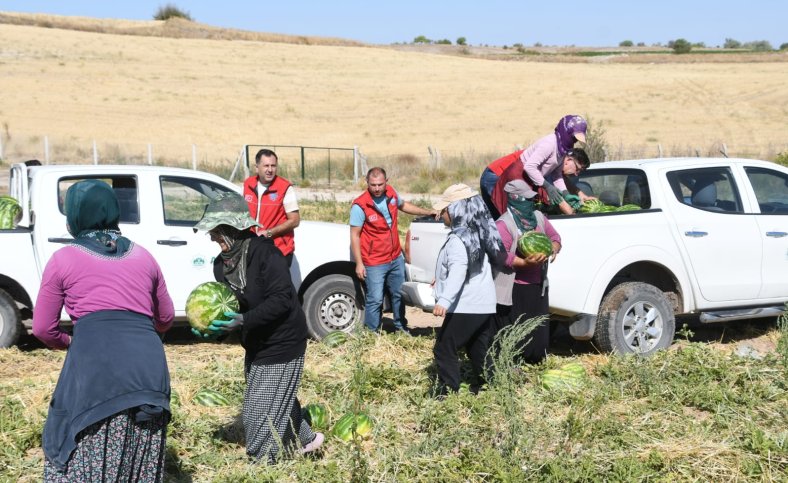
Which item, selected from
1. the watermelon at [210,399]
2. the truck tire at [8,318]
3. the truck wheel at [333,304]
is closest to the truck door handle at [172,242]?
the truck wheel at [333,304]

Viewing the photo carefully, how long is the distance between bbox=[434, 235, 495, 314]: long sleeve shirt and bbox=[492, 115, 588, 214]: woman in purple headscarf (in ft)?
4.97

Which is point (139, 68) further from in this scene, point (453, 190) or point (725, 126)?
point (453, 190)

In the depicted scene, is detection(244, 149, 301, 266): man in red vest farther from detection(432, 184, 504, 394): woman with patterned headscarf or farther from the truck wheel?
detection(432, 184, 504, 394): woman with patterned headscarf

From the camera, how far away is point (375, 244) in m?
8.17

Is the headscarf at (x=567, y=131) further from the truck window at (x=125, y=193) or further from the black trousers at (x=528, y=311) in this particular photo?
the truck window at (x=125, y=193)

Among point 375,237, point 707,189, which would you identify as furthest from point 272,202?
point 707,189

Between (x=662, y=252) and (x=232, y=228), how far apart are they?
4.34 metres

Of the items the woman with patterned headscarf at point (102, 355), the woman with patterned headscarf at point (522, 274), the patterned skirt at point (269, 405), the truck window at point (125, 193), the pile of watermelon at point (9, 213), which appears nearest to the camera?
the woman with patterned headscarf at point (102, 355)

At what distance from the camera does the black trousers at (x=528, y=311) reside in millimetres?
6586

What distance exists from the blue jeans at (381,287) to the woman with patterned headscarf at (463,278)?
2.14m

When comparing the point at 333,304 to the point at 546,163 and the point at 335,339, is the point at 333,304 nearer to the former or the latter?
the point at 335,339

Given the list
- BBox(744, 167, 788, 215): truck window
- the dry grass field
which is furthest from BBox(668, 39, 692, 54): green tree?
BBox(744, 167, 788, 215): truck window

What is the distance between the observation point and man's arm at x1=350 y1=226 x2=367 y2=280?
8227 mm

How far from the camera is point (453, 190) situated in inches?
237
